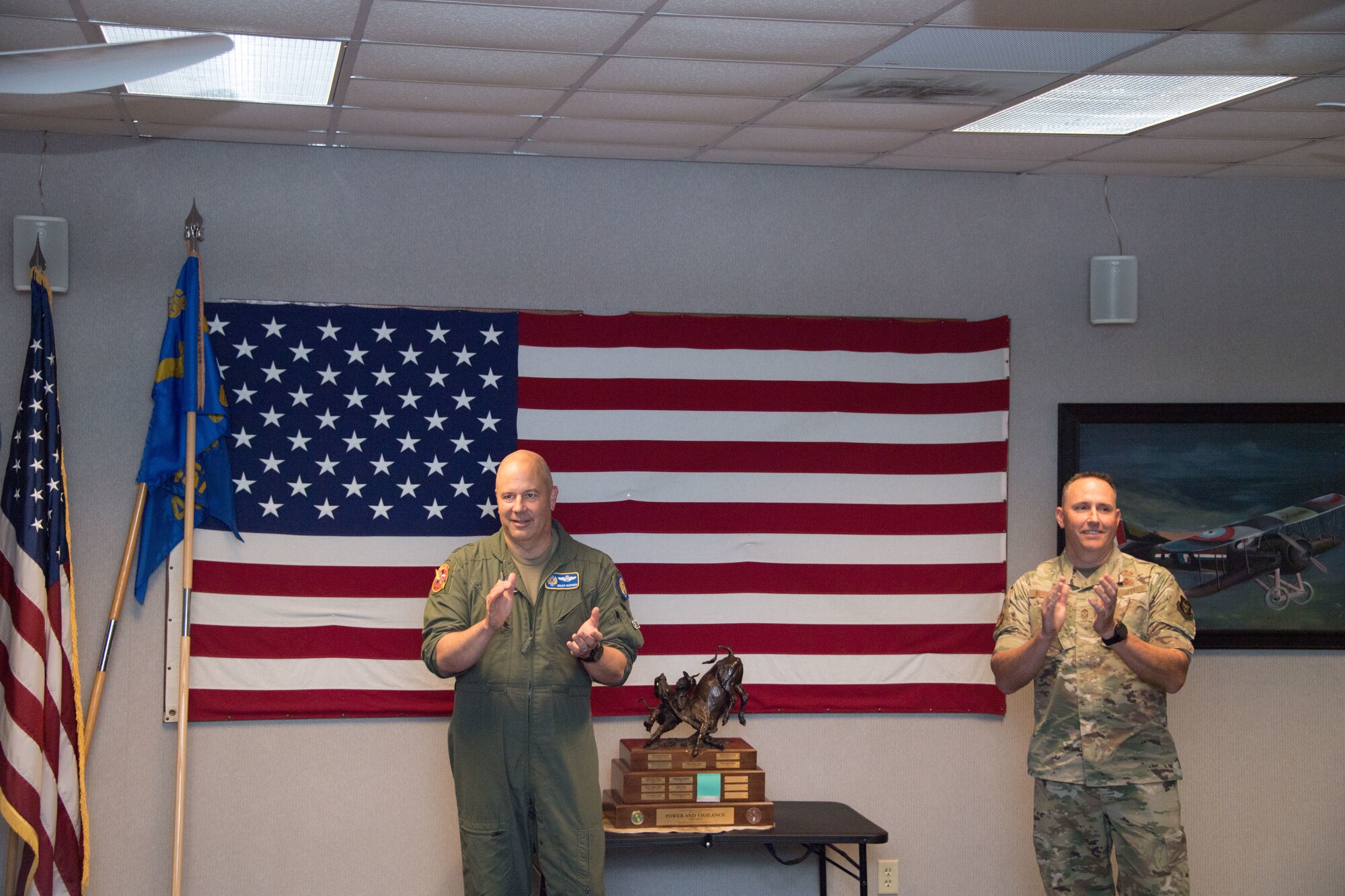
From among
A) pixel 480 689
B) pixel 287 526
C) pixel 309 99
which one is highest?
pixel 309 99

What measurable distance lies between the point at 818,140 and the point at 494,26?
1.50 metres

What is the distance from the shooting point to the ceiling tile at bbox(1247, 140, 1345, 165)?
14.0 feet

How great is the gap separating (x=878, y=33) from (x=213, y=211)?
241 centimetres

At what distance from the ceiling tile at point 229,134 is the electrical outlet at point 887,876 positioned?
129 inches

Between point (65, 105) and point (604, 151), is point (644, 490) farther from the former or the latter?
point (65, 105)

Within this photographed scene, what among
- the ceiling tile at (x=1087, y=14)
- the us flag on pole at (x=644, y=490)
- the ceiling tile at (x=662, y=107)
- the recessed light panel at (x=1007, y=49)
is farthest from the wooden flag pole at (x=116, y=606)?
the ceiling tile at (x=1087, y=14)

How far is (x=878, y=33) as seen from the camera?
3.11 meters

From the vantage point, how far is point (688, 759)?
406 cm

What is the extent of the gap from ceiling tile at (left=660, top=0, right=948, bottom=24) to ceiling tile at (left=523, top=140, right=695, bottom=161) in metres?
1.37

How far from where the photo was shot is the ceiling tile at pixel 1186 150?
423 cm

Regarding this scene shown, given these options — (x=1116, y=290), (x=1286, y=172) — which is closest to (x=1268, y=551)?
(x=1116, y=290)

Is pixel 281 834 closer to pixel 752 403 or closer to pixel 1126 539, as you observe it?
pixel 752 403

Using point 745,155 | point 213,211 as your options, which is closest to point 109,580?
point 213,211

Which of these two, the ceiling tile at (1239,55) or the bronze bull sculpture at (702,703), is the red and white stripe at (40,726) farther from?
the ceiling tile at (1239,55)
